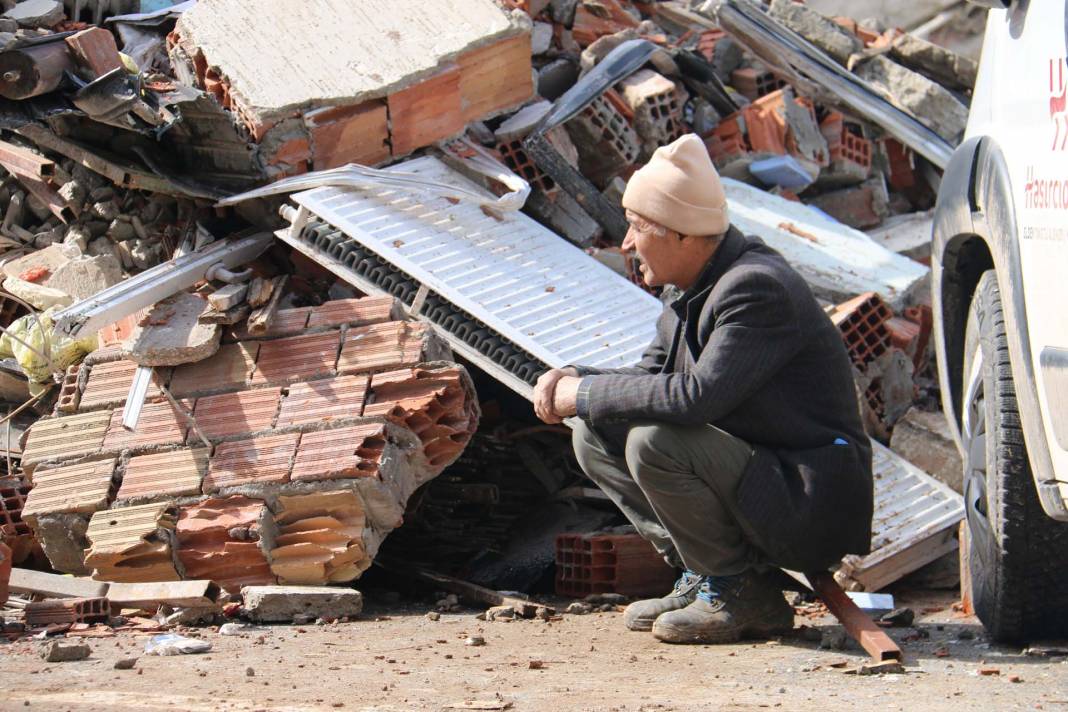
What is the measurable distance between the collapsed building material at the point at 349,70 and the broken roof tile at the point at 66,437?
51.2 inches

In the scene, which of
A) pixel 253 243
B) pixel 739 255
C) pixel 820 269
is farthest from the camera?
pixel 820 269

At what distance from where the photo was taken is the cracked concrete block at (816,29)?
814 cm

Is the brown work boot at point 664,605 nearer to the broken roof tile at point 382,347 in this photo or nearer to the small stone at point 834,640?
the small stone at point 834,640

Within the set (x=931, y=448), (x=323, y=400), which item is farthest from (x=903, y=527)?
(x=323, y=400)

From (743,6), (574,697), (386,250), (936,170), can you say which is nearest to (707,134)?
(743,6)

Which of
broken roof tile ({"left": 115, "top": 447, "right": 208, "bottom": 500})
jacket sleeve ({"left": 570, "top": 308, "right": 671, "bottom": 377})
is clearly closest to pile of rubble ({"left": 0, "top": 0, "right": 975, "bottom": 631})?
broken roof tile ({"left": 115, "top": 447, "right": 208, "bottom": 500})

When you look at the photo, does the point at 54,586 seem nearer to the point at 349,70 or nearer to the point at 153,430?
the point at 153,430

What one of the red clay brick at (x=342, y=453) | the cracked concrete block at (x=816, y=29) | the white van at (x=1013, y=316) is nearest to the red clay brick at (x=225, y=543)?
the red clay brick at (x=342, y=453)

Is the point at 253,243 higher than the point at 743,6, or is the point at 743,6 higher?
the point at 743,6

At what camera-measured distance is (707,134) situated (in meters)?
7.42

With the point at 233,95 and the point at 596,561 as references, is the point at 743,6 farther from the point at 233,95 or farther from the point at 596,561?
the point at 596,561

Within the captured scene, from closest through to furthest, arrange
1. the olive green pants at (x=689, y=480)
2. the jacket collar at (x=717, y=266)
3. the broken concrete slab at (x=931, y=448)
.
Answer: the olive green pants at (x=689, y=480) → the jacket collar at (x=717, y=266) → the broken concrete slab at (x=931, y=448)

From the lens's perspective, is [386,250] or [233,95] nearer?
[386,250]

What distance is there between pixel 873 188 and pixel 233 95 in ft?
12.5
